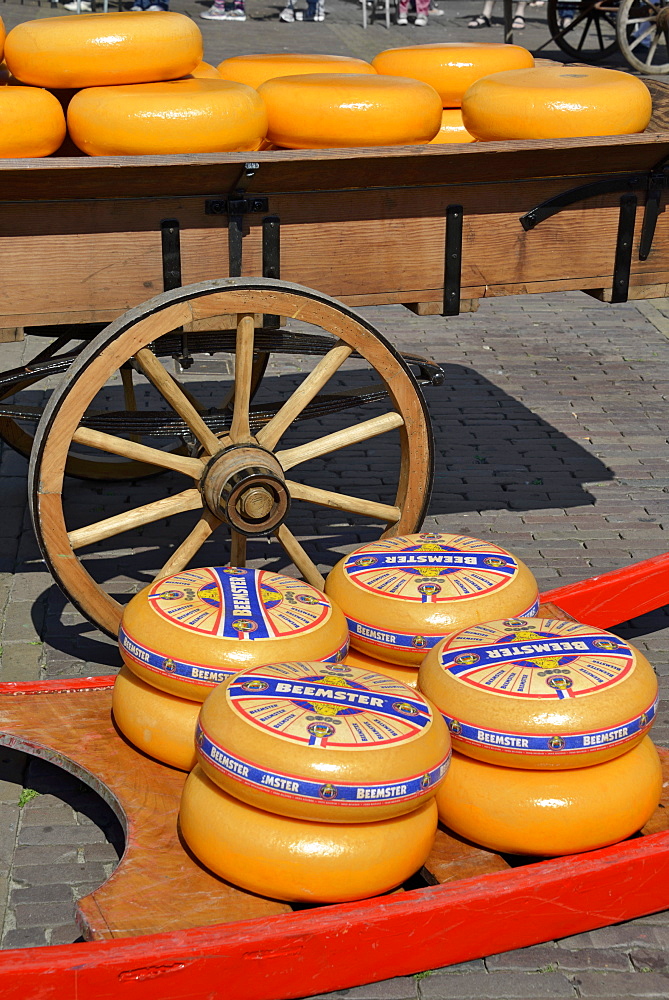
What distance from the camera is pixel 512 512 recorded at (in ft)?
17.1

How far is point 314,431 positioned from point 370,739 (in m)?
3.59

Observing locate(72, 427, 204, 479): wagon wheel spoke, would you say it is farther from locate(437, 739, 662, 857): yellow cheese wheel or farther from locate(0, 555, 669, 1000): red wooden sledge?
locate(437, 739, 662, 857): yellow cheese wheel

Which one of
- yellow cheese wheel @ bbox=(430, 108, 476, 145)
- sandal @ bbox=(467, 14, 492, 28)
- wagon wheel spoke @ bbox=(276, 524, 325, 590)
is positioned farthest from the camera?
sandal @ bbox=(467, 14, 492, 28)

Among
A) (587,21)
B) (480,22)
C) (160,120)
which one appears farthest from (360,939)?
(480,22)

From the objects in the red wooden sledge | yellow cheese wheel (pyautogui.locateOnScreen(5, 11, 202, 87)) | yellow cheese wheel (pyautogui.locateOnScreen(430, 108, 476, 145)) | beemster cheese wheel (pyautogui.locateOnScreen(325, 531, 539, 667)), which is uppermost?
yellow cheese wheel (pyautogui.locateOnScreen(5, 11, 202, 87))

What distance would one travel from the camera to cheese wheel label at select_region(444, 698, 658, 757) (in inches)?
108

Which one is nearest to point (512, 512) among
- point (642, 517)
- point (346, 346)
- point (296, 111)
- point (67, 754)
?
point (642, 517)

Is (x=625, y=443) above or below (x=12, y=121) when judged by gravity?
below

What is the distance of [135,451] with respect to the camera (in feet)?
11.9

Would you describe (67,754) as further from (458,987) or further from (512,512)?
(512,512)

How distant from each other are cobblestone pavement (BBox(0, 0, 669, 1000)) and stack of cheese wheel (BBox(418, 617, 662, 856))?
30cm

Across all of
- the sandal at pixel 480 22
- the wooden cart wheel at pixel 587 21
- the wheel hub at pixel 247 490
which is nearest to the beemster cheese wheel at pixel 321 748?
the wheel hub at pixel 247 490

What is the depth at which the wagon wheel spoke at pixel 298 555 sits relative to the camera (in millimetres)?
3832

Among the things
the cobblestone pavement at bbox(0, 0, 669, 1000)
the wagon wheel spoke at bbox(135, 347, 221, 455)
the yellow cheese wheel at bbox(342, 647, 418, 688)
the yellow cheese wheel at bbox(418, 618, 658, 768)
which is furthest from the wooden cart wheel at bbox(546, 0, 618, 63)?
the yellow cheese wheel at bbox(418, 618, 658, 768)
